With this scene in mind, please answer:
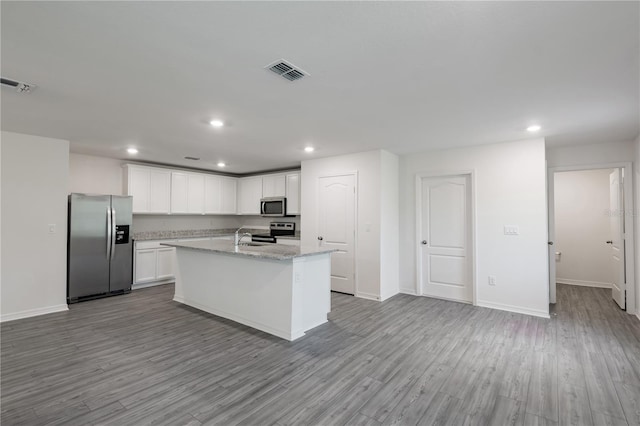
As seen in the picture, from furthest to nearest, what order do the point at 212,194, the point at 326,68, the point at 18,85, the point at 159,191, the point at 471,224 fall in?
the point at 212,194 < the point at 159,191 < the point at 471,224 < the point at 18,85 < the point at 326,68

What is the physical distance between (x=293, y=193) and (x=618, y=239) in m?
5.53

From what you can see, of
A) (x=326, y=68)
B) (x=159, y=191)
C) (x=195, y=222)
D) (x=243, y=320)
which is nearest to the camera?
(x=326, y=68)

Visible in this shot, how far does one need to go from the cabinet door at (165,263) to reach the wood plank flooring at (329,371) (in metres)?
1.81

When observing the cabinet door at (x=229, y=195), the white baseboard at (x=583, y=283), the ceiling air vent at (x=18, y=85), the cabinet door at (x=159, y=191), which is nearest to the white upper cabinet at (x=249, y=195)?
the cabinet door at (x=229, y=195)

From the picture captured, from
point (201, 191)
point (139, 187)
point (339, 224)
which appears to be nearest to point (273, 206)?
point (201, 191)

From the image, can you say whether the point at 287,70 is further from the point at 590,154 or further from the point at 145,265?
the point at 145,265

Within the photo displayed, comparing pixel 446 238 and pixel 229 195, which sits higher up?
pixel 229 195

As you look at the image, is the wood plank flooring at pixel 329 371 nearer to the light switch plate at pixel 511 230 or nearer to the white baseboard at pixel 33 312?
the white baseboard at pixel 33 312

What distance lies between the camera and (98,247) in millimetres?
5047

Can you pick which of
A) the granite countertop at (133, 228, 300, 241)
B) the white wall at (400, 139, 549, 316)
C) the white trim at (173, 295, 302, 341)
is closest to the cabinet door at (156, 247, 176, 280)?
the granite countertop at (133, 228, 300, 241)

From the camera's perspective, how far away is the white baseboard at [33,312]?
3.97 metres

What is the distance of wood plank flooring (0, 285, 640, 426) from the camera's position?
2.11 metres

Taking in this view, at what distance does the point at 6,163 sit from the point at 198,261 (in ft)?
8.96

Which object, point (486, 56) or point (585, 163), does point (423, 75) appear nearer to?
point (486, 56)
